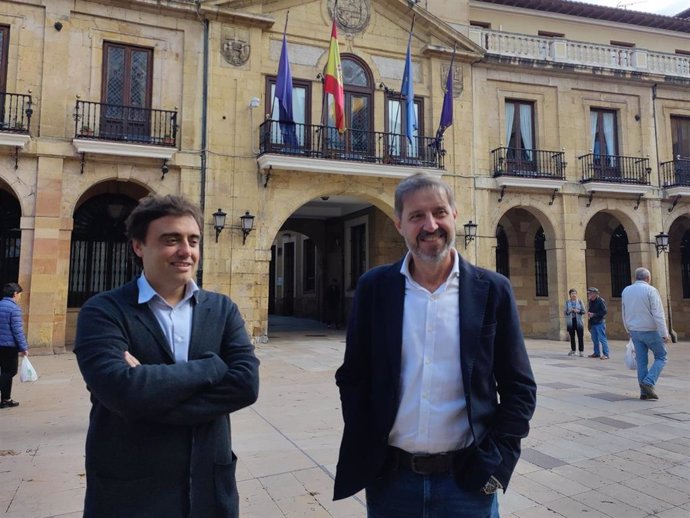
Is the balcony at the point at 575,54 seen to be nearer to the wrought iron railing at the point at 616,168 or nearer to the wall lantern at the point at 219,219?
the wrought iron railing at the point at 616,168

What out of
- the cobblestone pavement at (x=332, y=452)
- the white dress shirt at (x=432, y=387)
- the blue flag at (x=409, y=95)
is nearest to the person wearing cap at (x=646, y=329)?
the cobblestone pavement at (x=332, y=452)

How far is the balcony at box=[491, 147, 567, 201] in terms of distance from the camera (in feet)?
51.4

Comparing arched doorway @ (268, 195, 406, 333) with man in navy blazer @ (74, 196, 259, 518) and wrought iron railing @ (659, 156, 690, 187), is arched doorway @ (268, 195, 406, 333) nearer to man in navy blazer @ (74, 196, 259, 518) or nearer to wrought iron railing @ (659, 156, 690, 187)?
wrought iron railing @ (659, 156, 690, 187)

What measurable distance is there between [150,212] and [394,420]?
1.30 meters

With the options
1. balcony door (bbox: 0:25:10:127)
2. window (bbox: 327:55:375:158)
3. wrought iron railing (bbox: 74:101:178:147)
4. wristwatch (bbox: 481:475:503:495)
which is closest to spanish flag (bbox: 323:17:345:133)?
window (bbox: 327:55:375:158)

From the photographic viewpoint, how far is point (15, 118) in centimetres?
1155

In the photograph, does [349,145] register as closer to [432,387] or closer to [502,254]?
[502,254]

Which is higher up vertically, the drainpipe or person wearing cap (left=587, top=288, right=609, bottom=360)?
the drainpipe

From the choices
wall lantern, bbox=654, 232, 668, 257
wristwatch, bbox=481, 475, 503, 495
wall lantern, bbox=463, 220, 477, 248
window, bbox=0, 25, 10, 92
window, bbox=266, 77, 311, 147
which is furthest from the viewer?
wall lantern, bbox=654, 232, 668, 257

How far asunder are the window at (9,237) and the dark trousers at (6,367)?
7.69 m

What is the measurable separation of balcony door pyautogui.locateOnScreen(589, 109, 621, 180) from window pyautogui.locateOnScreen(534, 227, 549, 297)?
2868 mm

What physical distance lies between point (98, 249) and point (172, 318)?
43.2ft

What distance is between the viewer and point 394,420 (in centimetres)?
196

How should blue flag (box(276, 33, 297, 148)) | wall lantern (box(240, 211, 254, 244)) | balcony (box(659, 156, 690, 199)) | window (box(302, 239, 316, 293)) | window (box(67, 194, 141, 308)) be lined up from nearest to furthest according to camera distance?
blue flag (box(276, 33, 297, 148))
wall lantern (box(240, 211, 254, 244))
window (box(67, 194, 141, 308))
balcony (box(659, 156, 690, 199))
window (box(302, 239, 316, 293))
